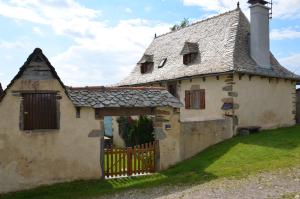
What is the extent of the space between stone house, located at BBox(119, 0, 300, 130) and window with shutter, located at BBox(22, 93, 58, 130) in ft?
22.2

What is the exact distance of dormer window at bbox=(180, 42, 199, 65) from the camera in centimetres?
1920

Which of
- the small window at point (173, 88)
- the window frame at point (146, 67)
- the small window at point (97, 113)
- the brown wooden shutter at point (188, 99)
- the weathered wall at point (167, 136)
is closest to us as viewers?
the small window at point (97, 113)

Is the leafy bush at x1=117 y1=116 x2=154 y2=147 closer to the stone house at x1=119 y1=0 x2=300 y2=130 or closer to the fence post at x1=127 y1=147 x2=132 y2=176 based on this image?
the stone house at x1=119 y1=0 x2=300 y2=130

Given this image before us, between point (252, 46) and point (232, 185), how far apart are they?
10.6 metres

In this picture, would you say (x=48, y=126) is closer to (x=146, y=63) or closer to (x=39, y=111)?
(x=39, y=111)

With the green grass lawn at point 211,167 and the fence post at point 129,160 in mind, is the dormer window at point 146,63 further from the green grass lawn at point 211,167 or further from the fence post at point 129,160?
the fence post at point 129,160

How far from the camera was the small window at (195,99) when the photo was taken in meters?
17.3

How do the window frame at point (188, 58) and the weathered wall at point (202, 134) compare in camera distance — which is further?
the window frame at point (188, 58)

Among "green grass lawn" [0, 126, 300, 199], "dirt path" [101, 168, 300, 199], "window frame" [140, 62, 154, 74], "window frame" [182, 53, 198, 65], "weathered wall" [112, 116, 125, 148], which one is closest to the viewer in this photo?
"dirt path" [101, 168, 300, 199]

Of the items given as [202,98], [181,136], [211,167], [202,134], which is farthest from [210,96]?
[211,167]

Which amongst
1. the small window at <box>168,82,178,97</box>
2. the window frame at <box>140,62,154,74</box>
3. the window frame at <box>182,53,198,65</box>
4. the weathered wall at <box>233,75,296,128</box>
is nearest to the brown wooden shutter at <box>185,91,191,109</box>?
the small window at <box>168,82,178,97</box>

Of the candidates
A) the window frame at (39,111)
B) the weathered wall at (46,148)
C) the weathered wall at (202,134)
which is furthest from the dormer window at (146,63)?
the window frame at (39,111)

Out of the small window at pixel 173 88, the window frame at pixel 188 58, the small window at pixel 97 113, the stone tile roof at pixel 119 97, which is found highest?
the window frame at pixel 188 58

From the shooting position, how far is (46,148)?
1062 cm
